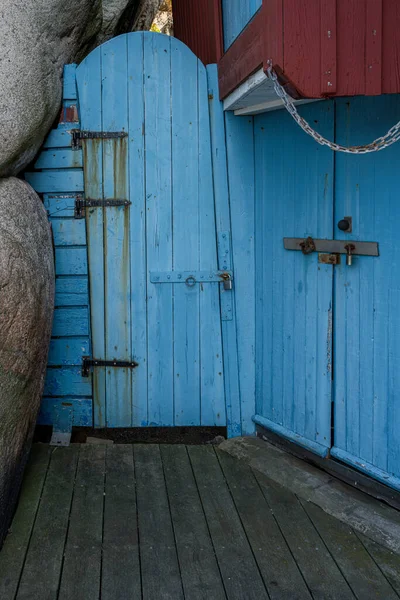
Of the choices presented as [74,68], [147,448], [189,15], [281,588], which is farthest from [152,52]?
[281,588]

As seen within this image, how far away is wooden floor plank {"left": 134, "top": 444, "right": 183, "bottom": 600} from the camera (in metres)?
3.24

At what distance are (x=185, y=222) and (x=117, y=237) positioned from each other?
0.46m

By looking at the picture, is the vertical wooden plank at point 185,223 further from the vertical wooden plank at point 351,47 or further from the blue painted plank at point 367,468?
the vertical wooden plank at point 351,47

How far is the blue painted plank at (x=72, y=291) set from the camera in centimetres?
486

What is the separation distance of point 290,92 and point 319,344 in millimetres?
1690

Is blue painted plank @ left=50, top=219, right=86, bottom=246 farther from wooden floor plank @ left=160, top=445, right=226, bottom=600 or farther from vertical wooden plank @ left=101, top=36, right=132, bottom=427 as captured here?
wooden floor plank @ left=160, top=445, right=226, bottom=600

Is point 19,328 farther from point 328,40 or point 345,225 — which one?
point 328,40

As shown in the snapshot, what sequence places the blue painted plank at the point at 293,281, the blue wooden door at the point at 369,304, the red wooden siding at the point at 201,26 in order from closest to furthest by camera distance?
the blue wooden door at the point at 369,304 → the blue painted plank at the point at 293,281 → the red wooden siding at the point at 201,26

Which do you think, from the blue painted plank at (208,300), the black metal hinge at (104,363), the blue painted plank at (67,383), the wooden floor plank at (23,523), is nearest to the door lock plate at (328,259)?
the blue painted plank at (208,300)

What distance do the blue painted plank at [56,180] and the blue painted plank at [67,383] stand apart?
3.95ft

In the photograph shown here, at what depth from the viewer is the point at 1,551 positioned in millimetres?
3523

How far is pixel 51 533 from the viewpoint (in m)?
3.70

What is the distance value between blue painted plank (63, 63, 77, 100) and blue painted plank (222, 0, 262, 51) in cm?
104

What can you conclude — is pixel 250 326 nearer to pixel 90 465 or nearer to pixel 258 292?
pixel 258 292
